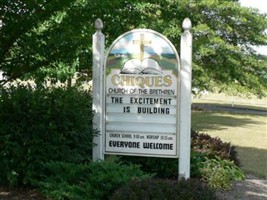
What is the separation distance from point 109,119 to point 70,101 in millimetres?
763

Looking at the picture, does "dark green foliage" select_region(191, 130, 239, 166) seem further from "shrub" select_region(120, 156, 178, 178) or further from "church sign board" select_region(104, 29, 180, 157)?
"church sign board" select_region(104, 29, 180, 157)

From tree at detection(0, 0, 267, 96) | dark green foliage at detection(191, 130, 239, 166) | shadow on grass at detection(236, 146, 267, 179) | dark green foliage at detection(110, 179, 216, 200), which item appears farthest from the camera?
shadow on grass at detection(236, 146, 267, 179)

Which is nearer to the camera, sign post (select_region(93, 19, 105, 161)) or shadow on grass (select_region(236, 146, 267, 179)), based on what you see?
sign post (select_region(93, 19, 105, 161))

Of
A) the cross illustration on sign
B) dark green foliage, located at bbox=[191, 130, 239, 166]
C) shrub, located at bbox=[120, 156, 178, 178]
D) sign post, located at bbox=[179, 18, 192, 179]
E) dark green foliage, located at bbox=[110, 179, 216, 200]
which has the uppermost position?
the cross illustration on sign

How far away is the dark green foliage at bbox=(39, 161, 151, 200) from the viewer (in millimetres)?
5410

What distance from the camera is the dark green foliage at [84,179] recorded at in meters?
5.41

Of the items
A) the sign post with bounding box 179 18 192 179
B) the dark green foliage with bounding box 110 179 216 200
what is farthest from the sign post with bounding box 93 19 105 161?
the dark green foliage with bounding box 110 179 216 200

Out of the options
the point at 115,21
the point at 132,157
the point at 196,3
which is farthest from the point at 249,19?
the point at 132,157

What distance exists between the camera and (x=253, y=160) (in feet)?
38.3

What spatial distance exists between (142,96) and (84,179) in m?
1.48

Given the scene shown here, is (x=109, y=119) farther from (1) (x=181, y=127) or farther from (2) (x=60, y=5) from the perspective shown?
(2) (x=60, y=5)

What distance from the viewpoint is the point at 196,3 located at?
964 inches

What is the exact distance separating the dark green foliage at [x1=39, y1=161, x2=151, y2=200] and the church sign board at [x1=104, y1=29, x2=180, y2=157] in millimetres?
748

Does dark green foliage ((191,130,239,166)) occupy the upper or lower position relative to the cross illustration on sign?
lower
